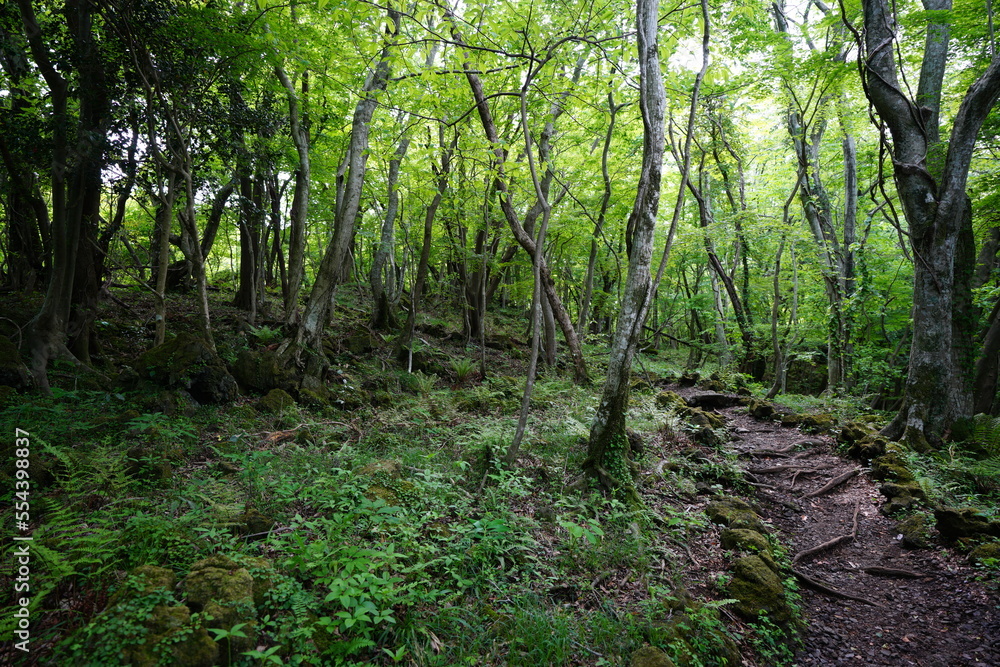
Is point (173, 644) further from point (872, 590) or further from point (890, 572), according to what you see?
point (890, 572)

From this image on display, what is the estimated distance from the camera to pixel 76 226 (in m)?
6.63

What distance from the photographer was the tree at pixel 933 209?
20.9 ft

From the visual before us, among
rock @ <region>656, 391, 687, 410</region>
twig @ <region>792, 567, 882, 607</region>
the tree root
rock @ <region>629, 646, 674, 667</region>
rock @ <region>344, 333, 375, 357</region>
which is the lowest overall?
twig @ <region>792, 567, 882, 607</region>

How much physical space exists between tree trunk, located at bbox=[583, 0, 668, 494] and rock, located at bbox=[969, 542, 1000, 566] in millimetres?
2991

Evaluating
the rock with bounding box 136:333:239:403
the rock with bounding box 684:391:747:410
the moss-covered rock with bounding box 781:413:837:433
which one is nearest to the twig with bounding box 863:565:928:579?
the moss-covered rock with bounding box 781:413:837:433

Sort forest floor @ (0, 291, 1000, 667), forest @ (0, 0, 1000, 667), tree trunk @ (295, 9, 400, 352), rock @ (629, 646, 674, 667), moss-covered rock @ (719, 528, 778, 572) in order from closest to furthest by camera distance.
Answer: forest floor @ (0, 291, 1000, 667) → rock @ (629, 646, 674, 667) → forest @ (0, 0, 1000, 667) → moss-covered rock @ (719, 528, 778, 572) → tree trunk @ (295, 9, 400, 352)

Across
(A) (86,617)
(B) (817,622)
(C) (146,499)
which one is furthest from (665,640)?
(C) (146,499)

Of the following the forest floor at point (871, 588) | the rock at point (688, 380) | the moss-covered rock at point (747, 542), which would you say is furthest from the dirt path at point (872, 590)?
the rock at point (688, 380)

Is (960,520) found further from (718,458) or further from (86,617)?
(86,617)

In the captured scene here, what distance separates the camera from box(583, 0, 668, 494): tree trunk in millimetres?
5172

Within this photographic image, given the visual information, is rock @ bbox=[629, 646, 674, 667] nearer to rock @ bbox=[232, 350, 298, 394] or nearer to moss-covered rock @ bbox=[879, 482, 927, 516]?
moss-covered rock @ bbox=[879, 482, 927, 516]

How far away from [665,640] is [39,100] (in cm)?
1219

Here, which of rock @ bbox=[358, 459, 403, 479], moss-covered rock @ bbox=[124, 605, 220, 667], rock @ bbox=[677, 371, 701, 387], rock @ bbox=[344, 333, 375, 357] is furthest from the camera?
rock @ bbox=[677, 371, 701, 387]

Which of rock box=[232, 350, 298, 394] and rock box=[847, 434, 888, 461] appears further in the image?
rock box=[232, 350, 298, 394]
